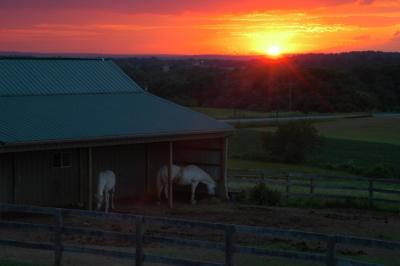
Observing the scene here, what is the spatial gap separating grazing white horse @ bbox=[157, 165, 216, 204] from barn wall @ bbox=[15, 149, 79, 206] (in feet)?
9.73

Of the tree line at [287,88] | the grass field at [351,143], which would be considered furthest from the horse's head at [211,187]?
the tree line at [287,88]

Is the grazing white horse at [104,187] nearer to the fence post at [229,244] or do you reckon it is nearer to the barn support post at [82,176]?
the barn support post at [82,176]

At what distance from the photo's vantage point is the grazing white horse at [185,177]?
22.6 m

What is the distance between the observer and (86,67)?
2486 centimetres

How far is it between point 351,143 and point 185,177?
40.8 metres

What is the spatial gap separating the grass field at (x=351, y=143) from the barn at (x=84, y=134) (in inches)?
870

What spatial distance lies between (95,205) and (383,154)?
128ft

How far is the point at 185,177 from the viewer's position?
75.4ft

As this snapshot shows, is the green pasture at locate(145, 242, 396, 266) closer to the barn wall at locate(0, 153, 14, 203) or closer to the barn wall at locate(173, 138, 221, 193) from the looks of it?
the barn wall at locate(0, 153, 14, 203)

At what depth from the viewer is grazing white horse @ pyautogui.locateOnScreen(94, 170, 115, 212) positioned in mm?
19938

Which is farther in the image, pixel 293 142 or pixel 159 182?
pixel 293 142

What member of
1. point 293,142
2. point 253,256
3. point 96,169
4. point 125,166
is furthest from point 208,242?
point 293,142

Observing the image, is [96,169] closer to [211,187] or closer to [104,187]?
[104,187]

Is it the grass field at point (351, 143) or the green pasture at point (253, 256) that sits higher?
the grass field at point (351, 143)
